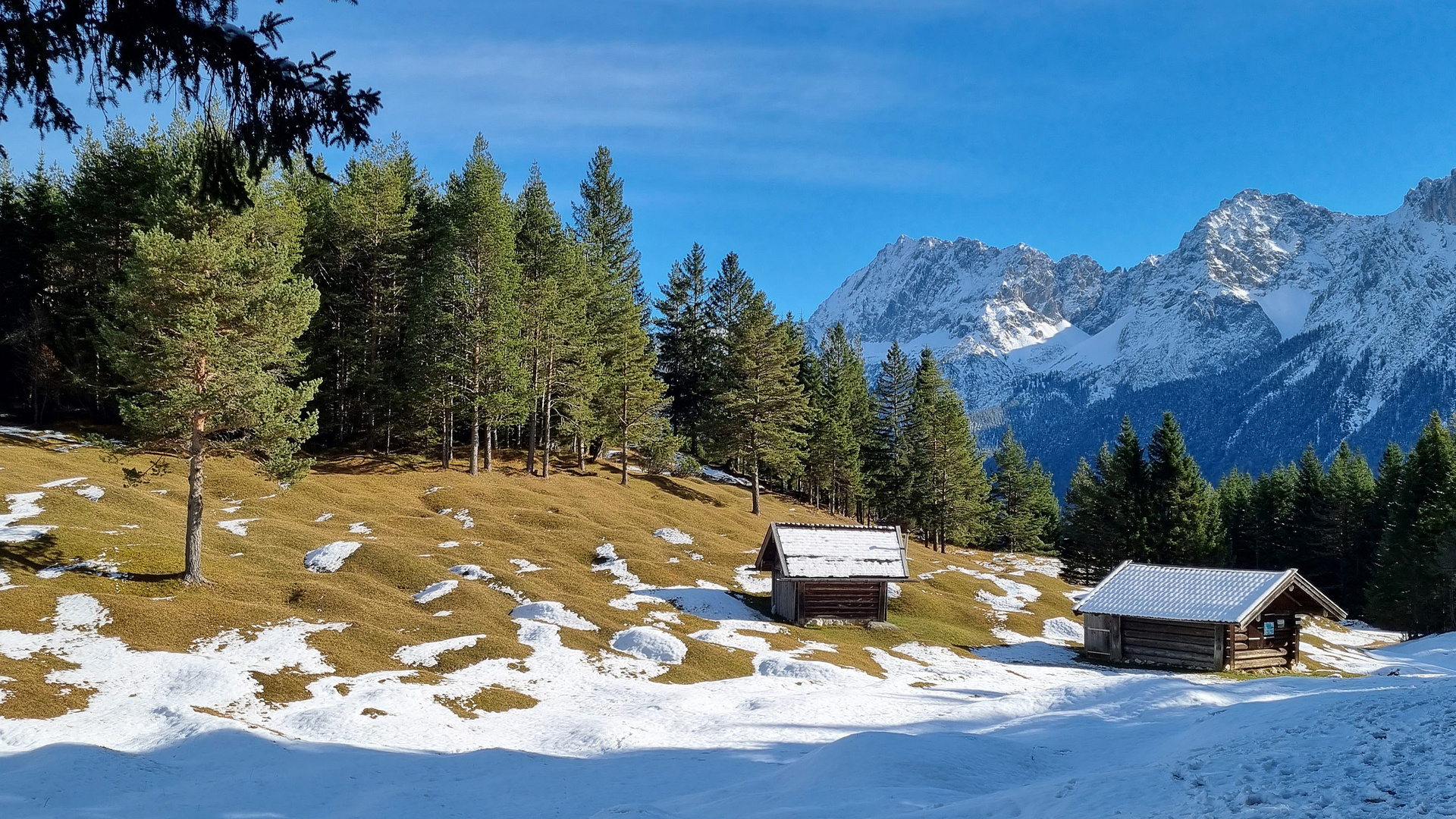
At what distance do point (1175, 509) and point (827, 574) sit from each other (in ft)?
126

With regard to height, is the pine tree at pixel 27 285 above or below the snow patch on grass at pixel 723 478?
above

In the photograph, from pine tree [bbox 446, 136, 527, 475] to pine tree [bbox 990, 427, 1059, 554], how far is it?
172ft

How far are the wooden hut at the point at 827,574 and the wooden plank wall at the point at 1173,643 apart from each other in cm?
1098

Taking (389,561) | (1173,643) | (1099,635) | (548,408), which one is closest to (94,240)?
(548,408)

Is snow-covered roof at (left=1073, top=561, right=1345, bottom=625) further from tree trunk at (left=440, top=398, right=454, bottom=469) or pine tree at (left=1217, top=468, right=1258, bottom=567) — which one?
pine tree at (left=1217, top=468, right=1258, bottom=567)

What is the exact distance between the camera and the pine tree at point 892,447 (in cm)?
7656

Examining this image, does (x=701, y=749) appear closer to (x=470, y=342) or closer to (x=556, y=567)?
(x=556, y=567)

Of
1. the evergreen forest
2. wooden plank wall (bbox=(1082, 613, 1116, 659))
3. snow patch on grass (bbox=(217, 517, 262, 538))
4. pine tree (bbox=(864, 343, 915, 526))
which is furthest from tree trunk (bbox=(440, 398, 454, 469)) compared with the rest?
wooden plank wall (bbox=(1082, 613, 1116, 659))

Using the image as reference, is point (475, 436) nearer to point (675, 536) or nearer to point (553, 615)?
point (675, 536)

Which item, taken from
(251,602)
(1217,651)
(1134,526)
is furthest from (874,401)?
(251,602)

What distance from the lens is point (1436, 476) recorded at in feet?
201

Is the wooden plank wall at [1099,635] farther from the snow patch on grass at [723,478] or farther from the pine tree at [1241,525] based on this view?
the pine tree at [1241,525]

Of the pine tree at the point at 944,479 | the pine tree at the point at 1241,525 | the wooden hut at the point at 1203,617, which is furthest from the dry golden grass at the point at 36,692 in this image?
the pine tree at the point at 1241,525

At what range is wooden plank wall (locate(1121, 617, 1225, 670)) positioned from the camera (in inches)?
1481
